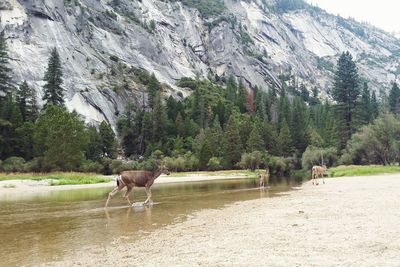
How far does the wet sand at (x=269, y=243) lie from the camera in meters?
9.45

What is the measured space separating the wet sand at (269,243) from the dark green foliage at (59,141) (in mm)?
55649

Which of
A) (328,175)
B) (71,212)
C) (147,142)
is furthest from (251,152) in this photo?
(71,212)

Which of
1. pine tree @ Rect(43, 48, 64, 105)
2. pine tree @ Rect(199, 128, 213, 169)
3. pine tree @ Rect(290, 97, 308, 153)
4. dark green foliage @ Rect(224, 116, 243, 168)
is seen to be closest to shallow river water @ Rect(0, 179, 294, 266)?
pine tree @ Rect(199, 128, 213, 169)

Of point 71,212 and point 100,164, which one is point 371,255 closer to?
point 71,212

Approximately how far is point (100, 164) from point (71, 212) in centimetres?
6493

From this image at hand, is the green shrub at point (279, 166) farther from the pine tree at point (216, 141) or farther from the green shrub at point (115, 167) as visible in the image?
the green shrub at point (115, 167)

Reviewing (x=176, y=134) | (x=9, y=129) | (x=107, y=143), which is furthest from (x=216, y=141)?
(x=9, y=129)

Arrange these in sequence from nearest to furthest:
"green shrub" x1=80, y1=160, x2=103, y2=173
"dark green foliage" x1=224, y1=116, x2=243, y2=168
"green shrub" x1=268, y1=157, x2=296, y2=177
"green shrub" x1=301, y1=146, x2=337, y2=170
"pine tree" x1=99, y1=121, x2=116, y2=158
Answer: "green shrub" x1=80, y1=160, x2=103, y2=173
"green shrub" x1=301, y1=146, x2=337, y2=170
"pine tree" x1=99, y1=121, x2=116, y2=158
"green shrub" x1=268, y1=157, x2=296, y2=177
"dark green foliage" x1=224, y1=116, x2=243, y2=168

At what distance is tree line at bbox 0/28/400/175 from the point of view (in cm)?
7106

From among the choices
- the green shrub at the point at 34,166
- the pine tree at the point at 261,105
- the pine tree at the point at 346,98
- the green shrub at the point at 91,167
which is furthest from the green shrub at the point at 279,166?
the green shrub at the point at 34,166

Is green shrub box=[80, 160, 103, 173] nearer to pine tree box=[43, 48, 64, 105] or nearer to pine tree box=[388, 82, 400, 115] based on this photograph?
pine tree box=[43, 48, 64, 105]

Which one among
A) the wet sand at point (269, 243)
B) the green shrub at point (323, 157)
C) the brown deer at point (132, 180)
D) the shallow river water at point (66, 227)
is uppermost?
the green shrub at point (323, 157)

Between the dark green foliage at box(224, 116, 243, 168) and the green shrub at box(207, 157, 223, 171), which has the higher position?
the dark green foliage at box(224, 116, 243, 168)

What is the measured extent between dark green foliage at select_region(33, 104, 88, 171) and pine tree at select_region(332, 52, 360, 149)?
57812mm
